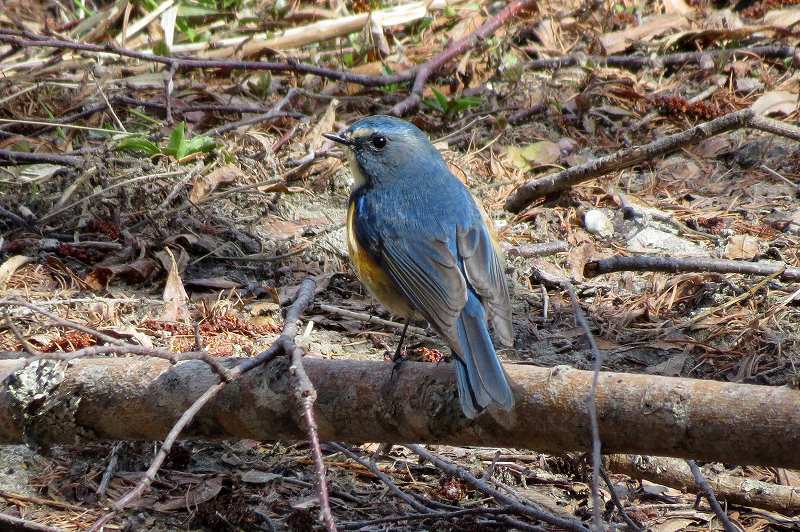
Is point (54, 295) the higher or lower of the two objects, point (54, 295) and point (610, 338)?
the higher

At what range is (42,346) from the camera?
14.2 ft

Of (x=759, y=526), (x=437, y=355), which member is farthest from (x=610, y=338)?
(x=759, y=526)

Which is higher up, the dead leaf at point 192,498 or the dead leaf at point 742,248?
the dead leaf at point 192,498

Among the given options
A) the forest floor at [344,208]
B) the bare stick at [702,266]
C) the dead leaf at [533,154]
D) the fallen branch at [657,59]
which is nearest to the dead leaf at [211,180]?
the forest floor at [344,208]

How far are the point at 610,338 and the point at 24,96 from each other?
429 cm

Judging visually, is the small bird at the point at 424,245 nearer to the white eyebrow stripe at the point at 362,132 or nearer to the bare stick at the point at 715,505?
the white eyebrow stripe at the point at 362,132

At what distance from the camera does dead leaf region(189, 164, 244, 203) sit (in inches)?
228

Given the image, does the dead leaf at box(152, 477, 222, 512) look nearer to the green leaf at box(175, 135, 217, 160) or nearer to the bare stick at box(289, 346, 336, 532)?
the bare stick at box(289, 346, 336, 532)

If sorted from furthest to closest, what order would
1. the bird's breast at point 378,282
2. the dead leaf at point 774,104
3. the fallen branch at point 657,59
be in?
the fallen branch at point 657,59
the dead leaf at point 774,104
the bird's breast at point 378,282

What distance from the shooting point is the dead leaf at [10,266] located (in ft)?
16.1

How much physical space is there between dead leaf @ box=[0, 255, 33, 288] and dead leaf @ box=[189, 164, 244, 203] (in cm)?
104

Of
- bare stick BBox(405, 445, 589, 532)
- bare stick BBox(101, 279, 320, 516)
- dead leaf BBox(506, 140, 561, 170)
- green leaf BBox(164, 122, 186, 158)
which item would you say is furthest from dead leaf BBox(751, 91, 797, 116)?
bare stick BBox(101, 279, 320, 516)

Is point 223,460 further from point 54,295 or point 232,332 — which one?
point 54,295

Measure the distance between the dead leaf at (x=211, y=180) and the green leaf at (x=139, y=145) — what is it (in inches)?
13.4
